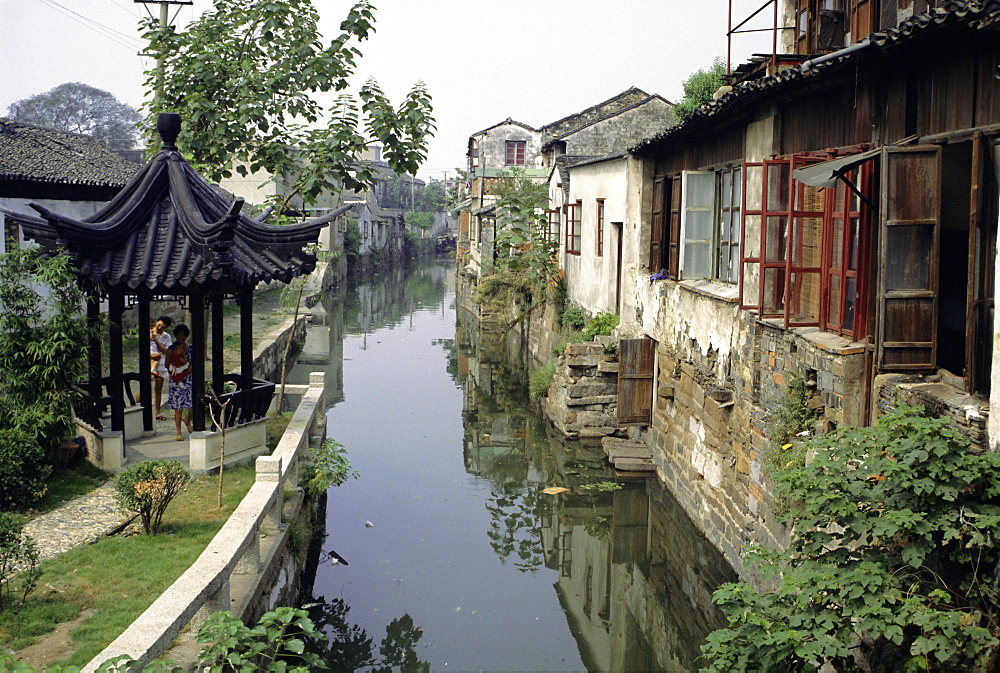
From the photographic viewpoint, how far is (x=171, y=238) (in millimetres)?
8461

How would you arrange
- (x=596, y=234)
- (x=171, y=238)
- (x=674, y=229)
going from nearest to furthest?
(x=171, y=238)
(x=674, y=229)
(x=596, y=234)

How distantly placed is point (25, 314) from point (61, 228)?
934 mm

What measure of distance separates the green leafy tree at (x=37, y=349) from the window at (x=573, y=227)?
12.3 metres

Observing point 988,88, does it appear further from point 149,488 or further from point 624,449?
point 624,449

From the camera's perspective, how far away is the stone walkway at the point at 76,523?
6863 millimetres

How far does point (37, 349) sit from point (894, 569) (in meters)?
7.12

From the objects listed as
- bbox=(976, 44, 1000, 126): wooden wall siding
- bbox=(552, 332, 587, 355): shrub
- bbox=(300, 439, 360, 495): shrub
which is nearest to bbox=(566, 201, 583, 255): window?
bbox=(552, 332, 587, 355): shrub

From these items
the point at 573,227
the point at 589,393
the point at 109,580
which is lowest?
the point at 109,580

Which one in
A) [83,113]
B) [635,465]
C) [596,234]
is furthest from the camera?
[83,113]

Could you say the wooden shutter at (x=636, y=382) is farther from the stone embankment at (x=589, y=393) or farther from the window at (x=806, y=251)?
the window at (x=806, y=251)

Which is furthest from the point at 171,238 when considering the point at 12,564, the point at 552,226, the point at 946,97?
the point at 552,226

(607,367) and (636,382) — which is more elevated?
(607,367)

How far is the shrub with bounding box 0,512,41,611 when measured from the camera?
5602mm

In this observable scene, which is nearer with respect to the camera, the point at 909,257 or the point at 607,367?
the point at 909,257
